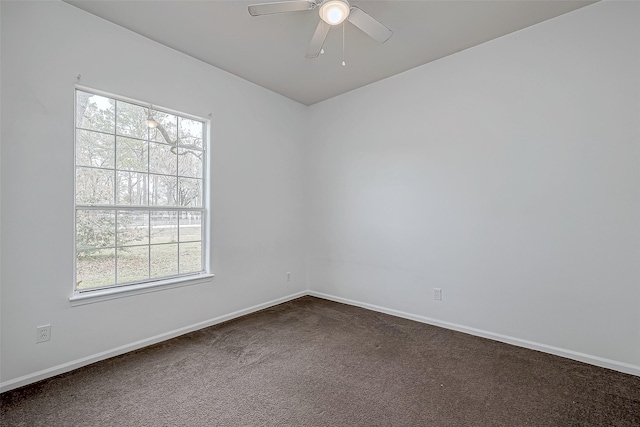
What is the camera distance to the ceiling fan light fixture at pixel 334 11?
185 centimetres

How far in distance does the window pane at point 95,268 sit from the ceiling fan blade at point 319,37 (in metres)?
2.44

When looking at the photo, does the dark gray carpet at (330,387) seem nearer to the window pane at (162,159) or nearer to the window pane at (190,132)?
the window pane at (162,159)

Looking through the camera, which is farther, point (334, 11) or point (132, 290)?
point (132, 290)

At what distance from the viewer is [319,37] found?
220 cm

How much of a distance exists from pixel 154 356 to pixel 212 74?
2.90m

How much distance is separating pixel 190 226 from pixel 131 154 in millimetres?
898

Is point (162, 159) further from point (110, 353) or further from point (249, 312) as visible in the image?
point (249, 312)

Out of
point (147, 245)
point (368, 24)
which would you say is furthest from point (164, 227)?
point (368, 24)

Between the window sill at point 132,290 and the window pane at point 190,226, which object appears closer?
the window sill at point 132,290

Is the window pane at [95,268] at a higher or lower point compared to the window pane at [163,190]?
lower

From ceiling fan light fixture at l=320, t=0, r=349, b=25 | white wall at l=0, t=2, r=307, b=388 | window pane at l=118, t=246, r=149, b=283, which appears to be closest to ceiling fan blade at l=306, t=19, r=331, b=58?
ceiling fan light fixture at l=320, t=0, r=349, b=25

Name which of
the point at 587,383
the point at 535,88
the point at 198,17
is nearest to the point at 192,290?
the point at 198,17

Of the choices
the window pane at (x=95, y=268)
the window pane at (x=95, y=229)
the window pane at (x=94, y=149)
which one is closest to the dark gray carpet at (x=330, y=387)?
the window pane at (x=95, y=268)

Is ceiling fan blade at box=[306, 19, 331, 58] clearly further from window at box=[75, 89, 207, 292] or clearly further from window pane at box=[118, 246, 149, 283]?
window pane at box=[118, 246, 149, 283]
